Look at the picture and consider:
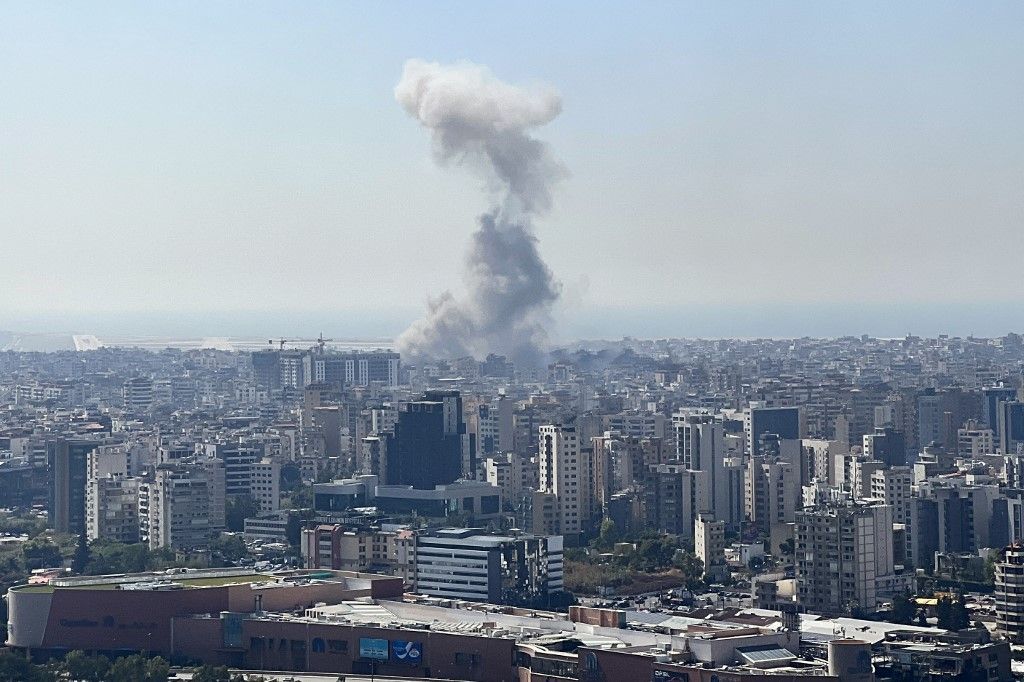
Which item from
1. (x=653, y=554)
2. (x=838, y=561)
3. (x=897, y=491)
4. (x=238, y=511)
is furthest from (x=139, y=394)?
(x=838, y=561)

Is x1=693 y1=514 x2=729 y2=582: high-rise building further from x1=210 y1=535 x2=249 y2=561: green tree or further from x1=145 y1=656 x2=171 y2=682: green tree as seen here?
x1=145 y1=656 x2=171 y2=682: green tree

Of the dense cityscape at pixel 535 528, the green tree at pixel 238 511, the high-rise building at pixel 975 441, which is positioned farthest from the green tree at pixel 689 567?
the high-rise building at pixel 975 441

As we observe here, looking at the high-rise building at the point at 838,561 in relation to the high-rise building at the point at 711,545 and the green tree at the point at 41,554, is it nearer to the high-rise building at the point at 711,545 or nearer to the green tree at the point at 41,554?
the high-rise building at the point at 711,545

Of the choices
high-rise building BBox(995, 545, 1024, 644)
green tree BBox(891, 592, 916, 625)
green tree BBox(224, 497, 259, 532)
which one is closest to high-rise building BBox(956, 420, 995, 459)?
green tree BBox(224, 497, 259, 532)

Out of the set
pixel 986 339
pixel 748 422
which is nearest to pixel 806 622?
pixel 748 422

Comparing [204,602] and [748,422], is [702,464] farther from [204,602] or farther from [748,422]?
[204,602]
